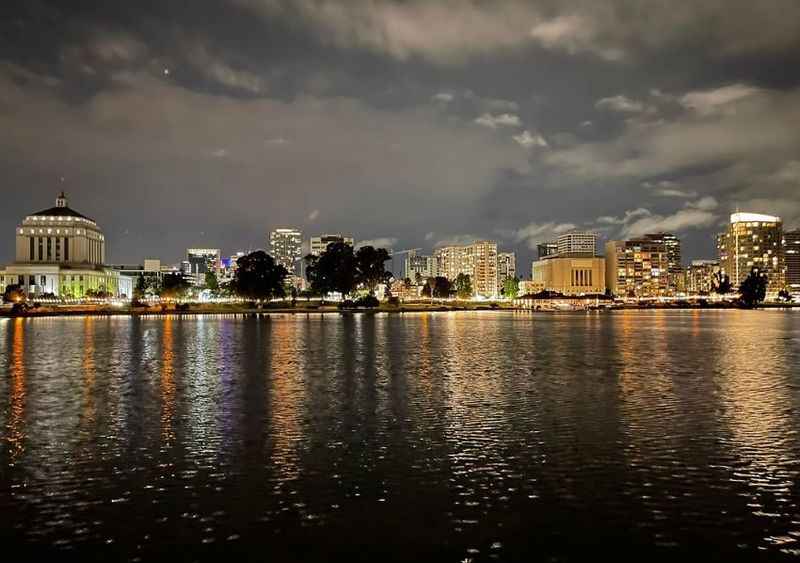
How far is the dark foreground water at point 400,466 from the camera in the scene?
50.4ft

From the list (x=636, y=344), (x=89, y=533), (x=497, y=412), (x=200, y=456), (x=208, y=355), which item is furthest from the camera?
(x=636, y=344)

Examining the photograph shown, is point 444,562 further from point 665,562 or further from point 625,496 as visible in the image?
point 625,496

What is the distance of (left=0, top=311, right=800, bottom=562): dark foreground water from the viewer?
15.4 metres

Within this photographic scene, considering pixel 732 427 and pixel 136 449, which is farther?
pixel 732 427

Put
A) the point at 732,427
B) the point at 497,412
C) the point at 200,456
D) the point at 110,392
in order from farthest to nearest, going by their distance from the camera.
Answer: the point at 110,392 < the point at 497,412 < the point at 732,427 < the point at 200,456

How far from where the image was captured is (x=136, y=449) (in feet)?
77.7

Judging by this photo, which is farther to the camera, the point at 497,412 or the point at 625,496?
the point at 497,412

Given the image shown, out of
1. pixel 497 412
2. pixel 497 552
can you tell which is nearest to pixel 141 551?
pixel 497 552

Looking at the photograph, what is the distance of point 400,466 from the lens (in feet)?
70.1

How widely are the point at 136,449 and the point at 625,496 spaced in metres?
15.5

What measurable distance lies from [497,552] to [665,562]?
331cm

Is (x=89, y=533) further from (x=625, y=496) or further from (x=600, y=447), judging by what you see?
(x=600, y=447)

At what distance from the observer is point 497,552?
14.7 meters

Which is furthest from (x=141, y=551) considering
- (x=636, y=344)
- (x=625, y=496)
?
(x=636, y=344)
